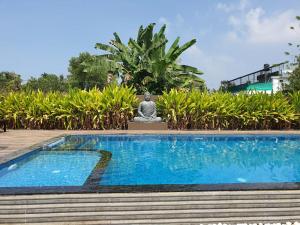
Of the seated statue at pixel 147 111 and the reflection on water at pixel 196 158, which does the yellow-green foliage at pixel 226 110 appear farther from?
the reflection on water at pixel 196 158

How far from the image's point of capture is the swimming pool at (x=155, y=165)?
16.8 feet

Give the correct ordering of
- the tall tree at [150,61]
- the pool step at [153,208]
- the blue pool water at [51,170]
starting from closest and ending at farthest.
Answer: the pool step at [153,208] → the blue pool water at [51,170] → the tall tree at [150,61]

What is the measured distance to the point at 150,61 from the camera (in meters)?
19.7

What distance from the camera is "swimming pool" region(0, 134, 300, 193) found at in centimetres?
511

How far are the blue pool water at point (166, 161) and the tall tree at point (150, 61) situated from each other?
7286 millimetres

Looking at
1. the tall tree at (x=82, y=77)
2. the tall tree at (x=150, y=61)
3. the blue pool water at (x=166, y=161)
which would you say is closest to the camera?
the blue pool water at (x=166, y=161)

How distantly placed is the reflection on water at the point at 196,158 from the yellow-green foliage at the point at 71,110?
2347 mm

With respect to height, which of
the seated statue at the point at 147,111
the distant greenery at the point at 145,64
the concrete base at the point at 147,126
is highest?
the distant greenery at the point at 145,64

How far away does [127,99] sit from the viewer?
15.6 metres

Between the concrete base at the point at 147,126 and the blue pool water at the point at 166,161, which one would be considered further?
the concrete base at the point at 147,126

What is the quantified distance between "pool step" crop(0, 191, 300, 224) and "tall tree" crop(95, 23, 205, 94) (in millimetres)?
14586

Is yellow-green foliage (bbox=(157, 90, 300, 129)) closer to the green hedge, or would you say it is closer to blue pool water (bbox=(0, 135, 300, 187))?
the green hedge

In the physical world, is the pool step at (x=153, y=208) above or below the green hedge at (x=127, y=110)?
below

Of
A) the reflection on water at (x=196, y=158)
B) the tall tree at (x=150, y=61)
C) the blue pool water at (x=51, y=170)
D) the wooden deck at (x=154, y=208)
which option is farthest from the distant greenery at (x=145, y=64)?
the wooden deck at (x=154, y=208)
